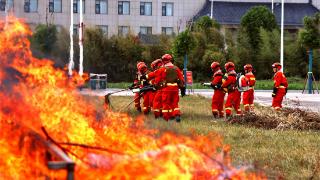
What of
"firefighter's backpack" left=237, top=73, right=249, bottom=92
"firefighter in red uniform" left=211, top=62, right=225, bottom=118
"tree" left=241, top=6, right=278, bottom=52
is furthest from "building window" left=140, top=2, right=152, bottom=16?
"firefighter in red uniform" left=211, top=62, right=225, bottom=118

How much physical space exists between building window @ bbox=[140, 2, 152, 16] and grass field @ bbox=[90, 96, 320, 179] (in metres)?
38.8

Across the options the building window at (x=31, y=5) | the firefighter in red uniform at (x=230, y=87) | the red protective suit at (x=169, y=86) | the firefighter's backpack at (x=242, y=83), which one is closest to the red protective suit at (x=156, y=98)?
the red protective suit at (x=169, y=86)

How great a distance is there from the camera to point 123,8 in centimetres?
5053

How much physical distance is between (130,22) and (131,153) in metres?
46.2

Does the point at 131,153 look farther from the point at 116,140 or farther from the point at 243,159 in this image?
the point at 243,159

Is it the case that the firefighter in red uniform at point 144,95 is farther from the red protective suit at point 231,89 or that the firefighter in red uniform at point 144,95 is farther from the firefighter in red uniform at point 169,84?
the red protective suit at point 231,89

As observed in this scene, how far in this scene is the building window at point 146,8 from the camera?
50844 millimetres

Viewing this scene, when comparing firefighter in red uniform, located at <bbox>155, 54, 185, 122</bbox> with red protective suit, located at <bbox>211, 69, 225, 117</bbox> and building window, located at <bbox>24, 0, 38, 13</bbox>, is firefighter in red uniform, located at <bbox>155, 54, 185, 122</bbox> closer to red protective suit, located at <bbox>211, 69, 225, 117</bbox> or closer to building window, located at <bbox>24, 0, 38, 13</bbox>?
red protective suit, located at <bbox>211, 69, 225, 117</bbox>

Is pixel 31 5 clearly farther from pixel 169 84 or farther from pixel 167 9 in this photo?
pixel 169 84

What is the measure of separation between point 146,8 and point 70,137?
153 ft

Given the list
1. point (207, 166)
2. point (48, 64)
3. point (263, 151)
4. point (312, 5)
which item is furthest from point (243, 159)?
point (312, 5)

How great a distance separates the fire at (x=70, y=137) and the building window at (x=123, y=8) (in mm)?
44856

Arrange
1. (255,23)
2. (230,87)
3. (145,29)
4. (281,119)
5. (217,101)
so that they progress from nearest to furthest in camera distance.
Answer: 1. (281,119)
2. (217,101)
3. (230,87)
4. (255,23)
5. (145,29)

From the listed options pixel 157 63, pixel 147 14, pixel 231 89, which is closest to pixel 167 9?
pixel 147 14
